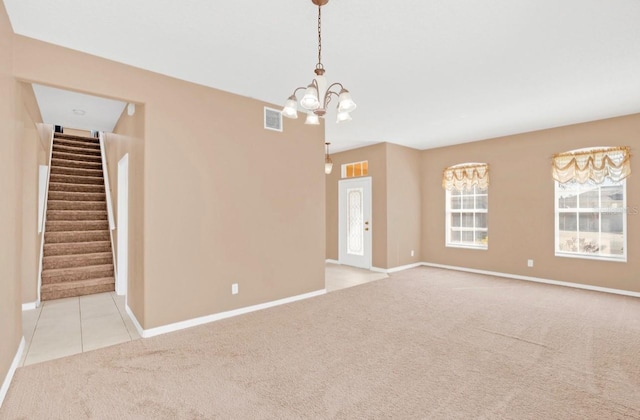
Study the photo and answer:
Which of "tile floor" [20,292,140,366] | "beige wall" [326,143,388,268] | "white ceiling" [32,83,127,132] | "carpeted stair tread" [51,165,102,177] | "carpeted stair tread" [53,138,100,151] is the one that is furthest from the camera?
"carpeted stair tread" [53,138,100,151]

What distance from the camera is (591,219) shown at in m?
5.00

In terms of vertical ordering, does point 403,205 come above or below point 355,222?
above

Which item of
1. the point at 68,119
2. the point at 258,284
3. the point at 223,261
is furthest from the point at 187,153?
the point at 68,119

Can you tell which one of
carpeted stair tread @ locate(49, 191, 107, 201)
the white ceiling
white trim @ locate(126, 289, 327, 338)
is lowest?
white trim @ locate(126, 289, 327, 338)

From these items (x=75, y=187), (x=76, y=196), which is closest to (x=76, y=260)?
(x=76, y=196)

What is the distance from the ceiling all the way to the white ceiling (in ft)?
4.27

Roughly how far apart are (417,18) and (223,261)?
3.08 meters

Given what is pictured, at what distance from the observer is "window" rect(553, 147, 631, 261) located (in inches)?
185

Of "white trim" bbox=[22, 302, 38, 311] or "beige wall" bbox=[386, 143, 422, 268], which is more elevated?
"beige wall" bbox=[386, 143, 422, 268]

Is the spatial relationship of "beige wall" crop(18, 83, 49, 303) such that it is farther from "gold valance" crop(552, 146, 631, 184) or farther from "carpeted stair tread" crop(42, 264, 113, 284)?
"gold valance" crop(552, 146, 631, 184)

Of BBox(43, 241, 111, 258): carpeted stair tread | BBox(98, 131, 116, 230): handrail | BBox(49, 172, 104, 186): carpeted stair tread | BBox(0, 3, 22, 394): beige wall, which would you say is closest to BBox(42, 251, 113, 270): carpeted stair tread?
BBox(43, 241, 111, 258): carpeted stair tread

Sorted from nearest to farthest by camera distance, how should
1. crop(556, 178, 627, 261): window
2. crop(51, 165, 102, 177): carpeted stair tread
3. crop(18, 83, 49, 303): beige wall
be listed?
crop(18, 83, 49, 303): beige wall, crop(556, 178, 627, 261): window, crop(51, 165, 102, 177): carpeted stair tread

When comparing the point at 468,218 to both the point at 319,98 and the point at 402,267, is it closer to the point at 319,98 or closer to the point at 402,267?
the point at 402,267

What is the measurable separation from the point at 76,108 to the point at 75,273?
2.43 m
